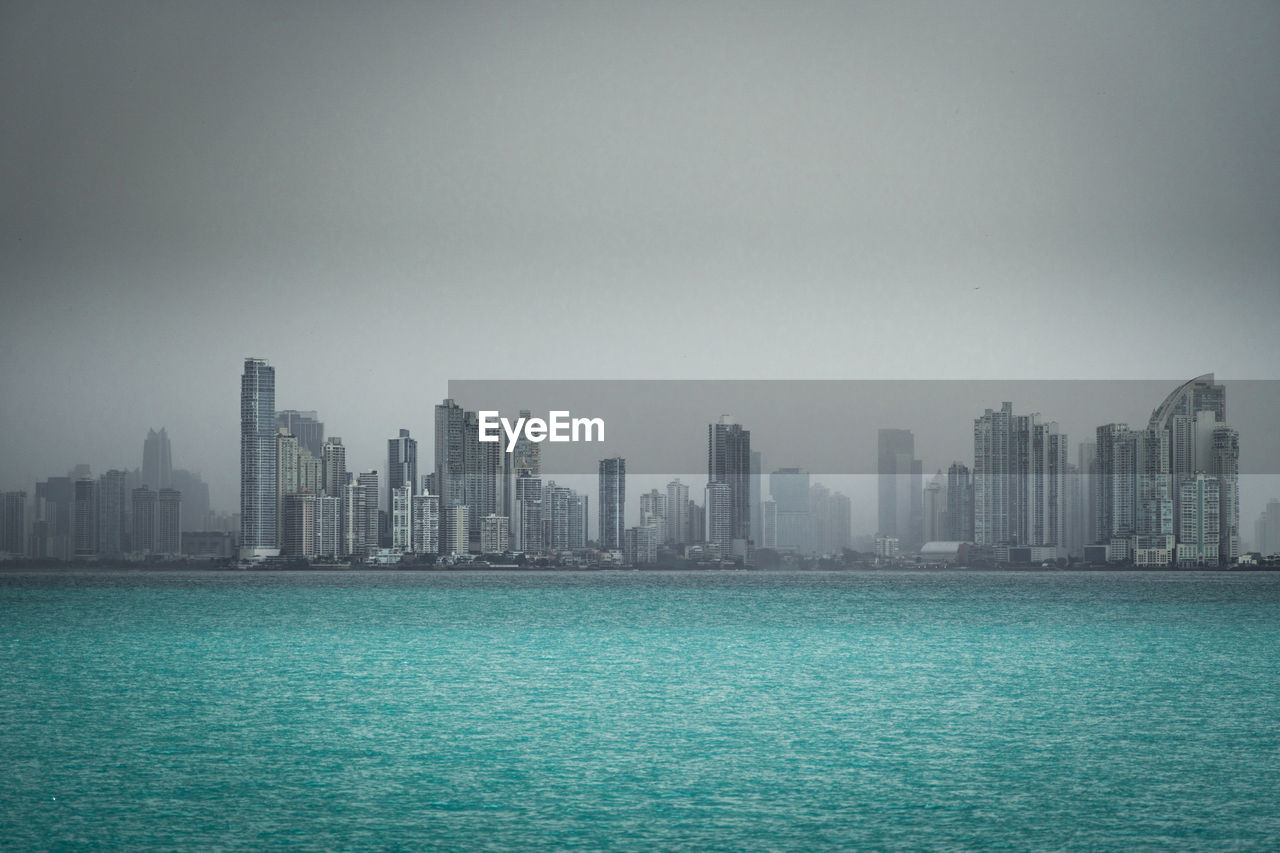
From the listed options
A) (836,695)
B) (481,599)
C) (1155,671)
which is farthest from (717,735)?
(481,599)

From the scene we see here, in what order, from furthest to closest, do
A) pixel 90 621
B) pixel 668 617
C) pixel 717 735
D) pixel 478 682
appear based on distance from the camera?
pixel 668 617 → pixel 90 621 → pixel 478 682 → pixel 717 735

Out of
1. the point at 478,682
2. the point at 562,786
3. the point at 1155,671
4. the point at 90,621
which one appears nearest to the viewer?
the point at 562,786

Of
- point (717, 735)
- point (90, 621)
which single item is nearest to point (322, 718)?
point (717, 735)

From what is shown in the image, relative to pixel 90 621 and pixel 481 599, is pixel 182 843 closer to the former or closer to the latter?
pixel 90 621

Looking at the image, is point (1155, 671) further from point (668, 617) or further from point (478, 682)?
point (668, 617)

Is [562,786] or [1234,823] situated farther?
[562,786]

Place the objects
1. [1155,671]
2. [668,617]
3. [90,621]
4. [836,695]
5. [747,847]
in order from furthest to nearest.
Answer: [668,617], [90,621], [1155,671], [836,695], [747,847]
